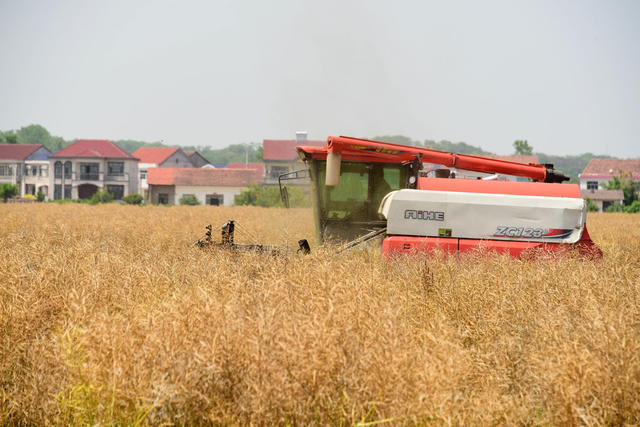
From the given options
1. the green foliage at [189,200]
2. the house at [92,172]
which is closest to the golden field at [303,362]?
the green foliage at [189,200]

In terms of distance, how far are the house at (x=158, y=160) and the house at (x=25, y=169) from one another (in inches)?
484

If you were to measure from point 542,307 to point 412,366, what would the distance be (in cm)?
197

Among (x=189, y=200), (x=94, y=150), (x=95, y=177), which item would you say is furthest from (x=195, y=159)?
(x=189, y=200)

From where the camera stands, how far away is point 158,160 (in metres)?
81.8

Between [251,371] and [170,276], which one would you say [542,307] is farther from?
[170,276]

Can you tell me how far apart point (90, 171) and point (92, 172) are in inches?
10.7

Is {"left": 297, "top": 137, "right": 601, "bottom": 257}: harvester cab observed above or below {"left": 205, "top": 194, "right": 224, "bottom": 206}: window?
above

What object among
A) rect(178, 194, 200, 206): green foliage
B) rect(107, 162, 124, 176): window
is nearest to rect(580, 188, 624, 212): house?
rect(178, 194, 200, 206): green foliage

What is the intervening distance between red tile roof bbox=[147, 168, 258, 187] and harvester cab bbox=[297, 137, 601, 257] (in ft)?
187

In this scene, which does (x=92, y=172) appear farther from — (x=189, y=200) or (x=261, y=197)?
(x=261, y=197)

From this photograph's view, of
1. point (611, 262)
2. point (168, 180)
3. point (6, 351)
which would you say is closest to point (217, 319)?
point (6, 351)

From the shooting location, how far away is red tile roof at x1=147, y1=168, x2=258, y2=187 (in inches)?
2574

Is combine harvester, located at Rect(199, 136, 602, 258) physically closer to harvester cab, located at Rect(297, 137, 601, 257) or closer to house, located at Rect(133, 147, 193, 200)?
harvester cab, located at Rect(297, 137, 601, 257)

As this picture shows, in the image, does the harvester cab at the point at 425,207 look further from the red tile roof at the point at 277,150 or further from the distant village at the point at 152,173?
the red tile roof at the point at 277,150
